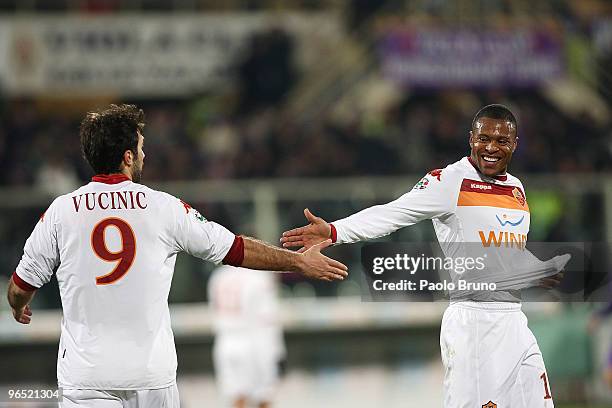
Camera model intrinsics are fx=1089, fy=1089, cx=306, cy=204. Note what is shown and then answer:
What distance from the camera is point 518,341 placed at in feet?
17.9

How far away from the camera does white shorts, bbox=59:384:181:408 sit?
4.83 m

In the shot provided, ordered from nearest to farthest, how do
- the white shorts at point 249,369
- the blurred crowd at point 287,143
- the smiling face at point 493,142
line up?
1. the smiling face at point 493,142
2. the white shorts at point 249,369
3. the blurred crowd at point 287,143

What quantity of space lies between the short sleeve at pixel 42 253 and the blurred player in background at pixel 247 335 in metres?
5.58

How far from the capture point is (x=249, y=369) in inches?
423

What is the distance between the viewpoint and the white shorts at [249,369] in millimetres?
10703

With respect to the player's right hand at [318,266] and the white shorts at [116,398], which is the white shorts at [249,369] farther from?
the white shorts at [116,398]

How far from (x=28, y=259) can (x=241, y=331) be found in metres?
5.91

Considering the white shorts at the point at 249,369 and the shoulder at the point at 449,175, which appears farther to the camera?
the white shorts at the point at 249,369

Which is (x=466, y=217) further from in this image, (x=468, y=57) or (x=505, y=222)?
(x=468, y=57)

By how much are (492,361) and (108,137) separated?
7.16 feet

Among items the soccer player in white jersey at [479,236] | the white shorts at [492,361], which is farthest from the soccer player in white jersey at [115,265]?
the white shorts at [492,361]

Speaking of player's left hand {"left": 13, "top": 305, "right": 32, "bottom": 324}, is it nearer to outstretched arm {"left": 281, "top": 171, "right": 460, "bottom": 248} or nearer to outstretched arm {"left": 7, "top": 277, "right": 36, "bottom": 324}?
outstretched arm {"left": 7, "top": 277, "right": 36, "bottom": 324}

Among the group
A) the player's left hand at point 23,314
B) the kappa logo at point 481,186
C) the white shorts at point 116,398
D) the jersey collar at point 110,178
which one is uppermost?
the jersey collar at point 110,178

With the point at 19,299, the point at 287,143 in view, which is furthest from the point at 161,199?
the point at 287,143
